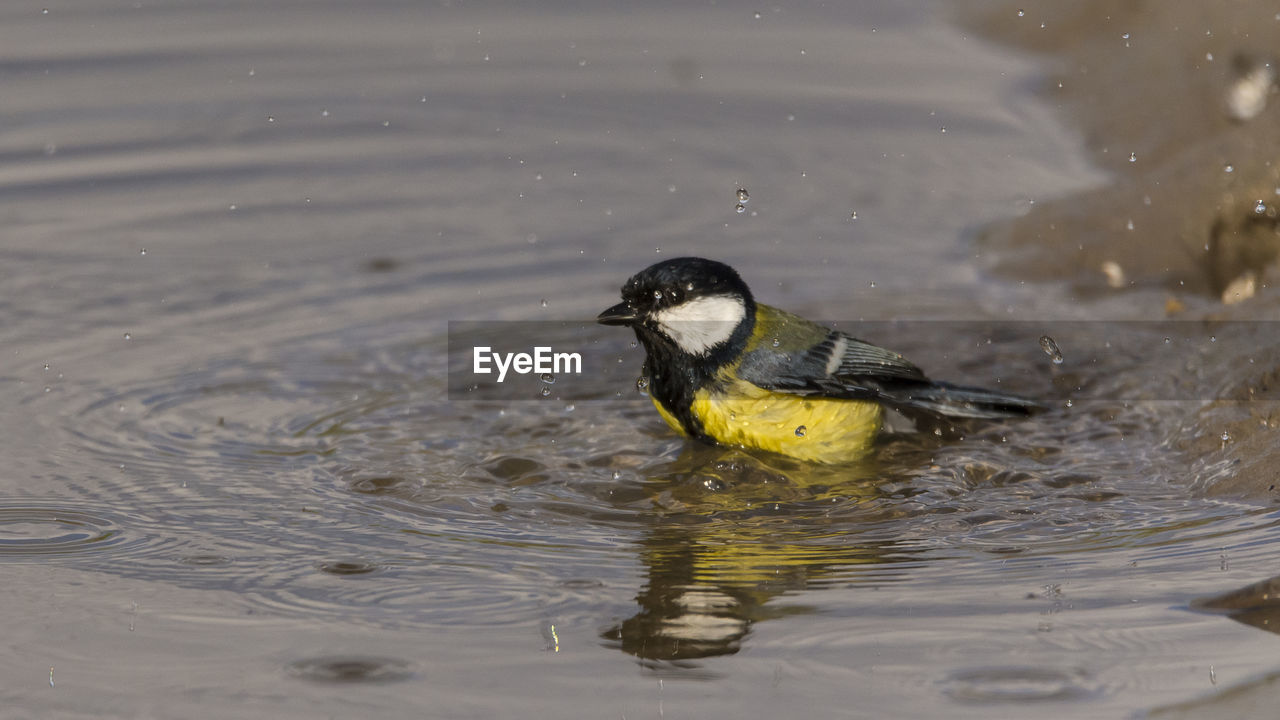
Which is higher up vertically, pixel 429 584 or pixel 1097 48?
pixel 1097 48

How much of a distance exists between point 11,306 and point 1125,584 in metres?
5.01

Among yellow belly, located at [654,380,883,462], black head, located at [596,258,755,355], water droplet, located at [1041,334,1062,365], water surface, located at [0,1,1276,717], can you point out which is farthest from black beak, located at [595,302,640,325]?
water droplet, located at [1041,334,1062,365]

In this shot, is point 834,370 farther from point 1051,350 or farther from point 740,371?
point 1051,350

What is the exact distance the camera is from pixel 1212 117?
25.9 feet

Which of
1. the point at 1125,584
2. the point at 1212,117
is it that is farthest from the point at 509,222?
the point at 1125,584

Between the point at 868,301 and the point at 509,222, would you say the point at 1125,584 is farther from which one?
the point at 509,222

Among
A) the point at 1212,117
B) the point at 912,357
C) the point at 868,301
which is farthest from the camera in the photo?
the point at 1212,117

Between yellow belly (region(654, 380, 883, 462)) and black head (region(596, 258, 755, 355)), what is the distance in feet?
0.64

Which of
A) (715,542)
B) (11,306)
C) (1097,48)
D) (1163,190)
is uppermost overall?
(1097,48)

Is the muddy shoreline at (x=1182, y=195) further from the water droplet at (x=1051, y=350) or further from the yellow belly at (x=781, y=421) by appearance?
Result: the yellow belly at (x=781, y=421)

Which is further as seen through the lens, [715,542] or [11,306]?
[11,306]

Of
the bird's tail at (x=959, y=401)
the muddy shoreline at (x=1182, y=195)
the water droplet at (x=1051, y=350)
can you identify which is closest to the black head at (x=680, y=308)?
the bird's tail at (x=959, y=401)

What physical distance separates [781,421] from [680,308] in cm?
53

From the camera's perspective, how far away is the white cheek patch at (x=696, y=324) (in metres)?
5.18
